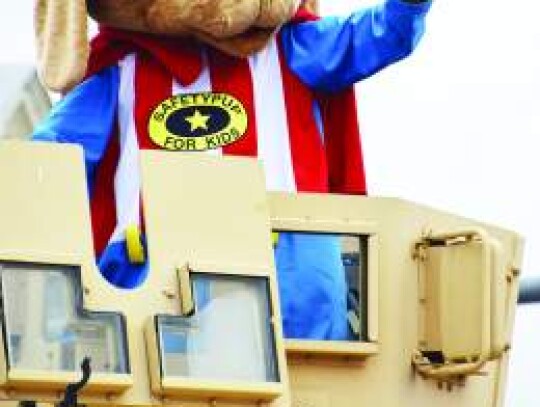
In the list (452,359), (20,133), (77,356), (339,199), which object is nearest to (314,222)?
(339,199)

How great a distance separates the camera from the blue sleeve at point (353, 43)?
18.7ft

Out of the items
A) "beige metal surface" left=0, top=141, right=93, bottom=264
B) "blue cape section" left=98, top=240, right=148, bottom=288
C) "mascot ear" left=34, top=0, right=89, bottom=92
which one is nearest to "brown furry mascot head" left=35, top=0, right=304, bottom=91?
"mascot ear" left=34, top=0, right=89, bottom=92

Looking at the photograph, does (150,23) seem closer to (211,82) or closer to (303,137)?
(211,82)

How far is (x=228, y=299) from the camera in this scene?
4914 millimetres

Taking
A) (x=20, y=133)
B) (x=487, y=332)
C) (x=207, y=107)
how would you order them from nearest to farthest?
(x=487, y=332) < (x=207, y=107) < (x=20, y=133)

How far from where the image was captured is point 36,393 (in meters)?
4.67

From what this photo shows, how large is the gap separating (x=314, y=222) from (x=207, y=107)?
0.66 m

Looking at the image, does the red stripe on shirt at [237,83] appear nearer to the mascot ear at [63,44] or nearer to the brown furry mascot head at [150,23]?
the brown furry mascot head at [150,23]

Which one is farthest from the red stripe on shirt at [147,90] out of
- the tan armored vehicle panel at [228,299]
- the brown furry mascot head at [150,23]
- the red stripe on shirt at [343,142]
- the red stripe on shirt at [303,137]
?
the tan armored vehicle panel at [228,299]

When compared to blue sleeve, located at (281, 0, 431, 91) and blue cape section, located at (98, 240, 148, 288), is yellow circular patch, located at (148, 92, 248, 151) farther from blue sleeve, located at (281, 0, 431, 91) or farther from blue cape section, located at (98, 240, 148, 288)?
blue cape section, located at (98, 240, 148, 288)

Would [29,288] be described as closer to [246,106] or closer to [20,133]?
[246,106]

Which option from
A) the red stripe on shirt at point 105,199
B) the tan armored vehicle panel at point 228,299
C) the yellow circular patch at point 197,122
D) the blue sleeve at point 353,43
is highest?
the blue sleeve at point 353,43

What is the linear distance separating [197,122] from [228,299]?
0.96 meters

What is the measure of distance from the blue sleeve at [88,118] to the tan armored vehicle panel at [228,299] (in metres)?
0.75
